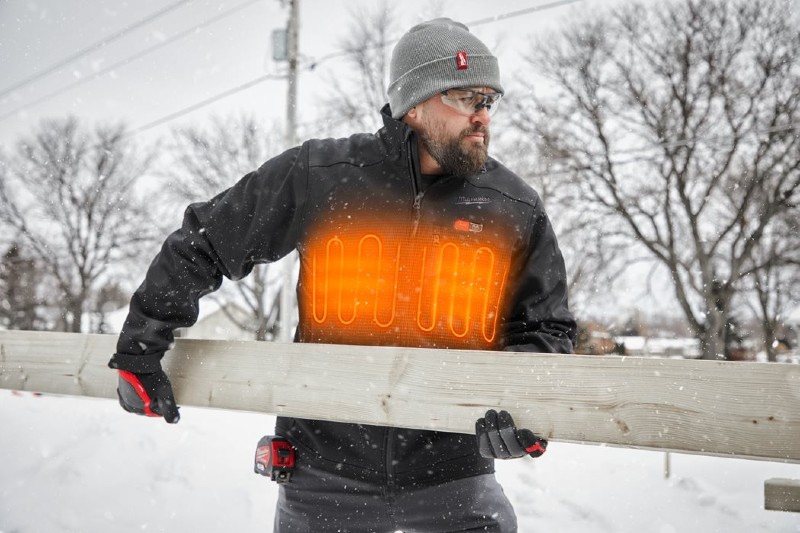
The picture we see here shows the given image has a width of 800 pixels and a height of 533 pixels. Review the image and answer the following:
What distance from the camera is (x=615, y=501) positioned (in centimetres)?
573

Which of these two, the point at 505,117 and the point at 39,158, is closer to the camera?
the point at 505,117

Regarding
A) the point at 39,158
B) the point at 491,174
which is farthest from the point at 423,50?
the point at 39,158

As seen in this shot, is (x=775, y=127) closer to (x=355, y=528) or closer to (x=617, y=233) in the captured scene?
(x=617, y=233)

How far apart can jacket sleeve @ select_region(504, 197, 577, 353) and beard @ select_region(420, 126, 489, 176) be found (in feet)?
0.85

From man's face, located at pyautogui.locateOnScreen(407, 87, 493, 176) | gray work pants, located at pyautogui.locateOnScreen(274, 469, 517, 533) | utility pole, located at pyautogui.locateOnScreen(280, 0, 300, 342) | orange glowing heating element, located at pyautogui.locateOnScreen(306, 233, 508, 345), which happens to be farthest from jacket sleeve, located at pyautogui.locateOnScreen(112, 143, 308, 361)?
utility pole, located at pyautogui.locateOnScreen(280, 0, 300, 342)

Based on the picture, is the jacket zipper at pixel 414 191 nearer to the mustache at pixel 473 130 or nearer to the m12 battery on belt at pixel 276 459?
the mustache at pixel 473 130

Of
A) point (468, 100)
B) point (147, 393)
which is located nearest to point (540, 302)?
point (468, 100)

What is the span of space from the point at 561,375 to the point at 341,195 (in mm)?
884

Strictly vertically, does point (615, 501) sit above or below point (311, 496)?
below

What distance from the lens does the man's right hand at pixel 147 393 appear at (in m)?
2.02

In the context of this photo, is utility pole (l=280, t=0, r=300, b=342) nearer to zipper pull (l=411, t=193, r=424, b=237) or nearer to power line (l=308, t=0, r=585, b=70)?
power line (l=308, t=0, r=585, b=70)

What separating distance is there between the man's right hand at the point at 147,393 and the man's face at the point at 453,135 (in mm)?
1059

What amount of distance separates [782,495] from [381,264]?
1.98 meters

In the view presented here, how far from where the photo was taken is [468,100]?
2.18 metres
